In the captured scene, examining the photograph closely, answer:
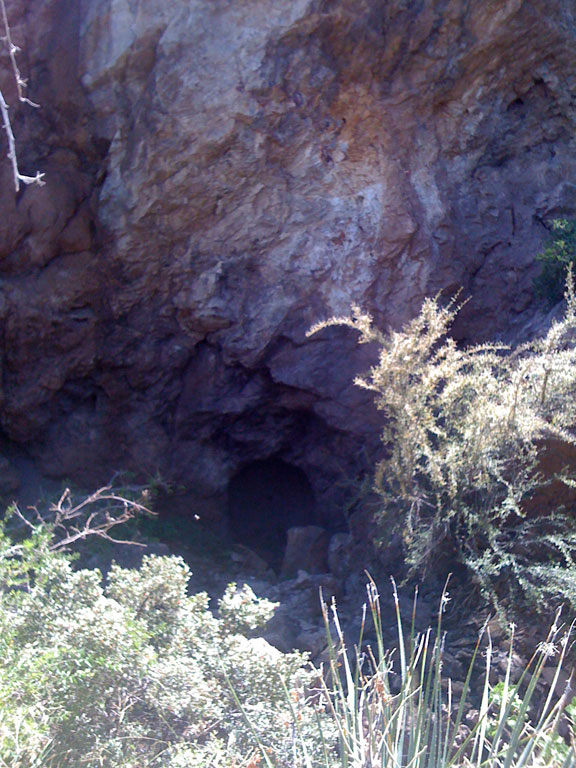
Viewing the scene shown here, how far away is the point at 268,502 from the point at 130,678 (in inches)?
154

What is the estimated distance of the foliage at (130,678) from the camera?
241 cm

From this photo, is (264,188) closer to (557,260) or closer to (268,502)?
(557,260)

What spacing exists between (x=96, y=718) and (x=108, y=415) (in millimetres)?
3637

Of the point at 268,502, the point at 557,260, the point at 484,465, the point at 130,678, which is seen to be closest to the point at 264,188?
the point at 557,260

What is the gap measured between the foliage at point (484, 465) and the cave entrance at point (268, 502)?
2.42m

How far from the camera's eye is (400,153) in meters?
5.48

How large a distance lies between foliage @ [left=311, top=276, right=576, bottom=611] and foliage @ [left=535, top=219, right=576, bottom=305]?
46.7 inches

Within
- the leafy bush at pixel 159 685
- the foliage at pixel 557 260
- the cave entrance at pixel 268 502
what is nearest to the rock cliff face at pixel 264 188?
the foliage at pixel 557 260

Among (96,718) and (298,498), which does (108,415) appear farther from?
(96,718)

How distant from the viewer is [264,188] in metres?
5.46

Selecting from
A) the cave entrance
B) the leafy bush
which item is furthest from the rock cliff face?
the leafy bush

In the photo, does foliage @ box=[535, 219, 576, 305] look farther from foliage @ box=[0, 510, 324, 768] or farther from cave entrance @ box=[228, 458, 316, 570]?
foliage @ box=[0, 510, 324, 768]

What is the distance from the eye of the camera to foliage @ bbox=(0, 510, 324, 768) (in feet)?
7.91

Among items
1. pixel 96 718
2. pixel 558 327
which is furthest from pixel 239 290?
pixel 96 718
